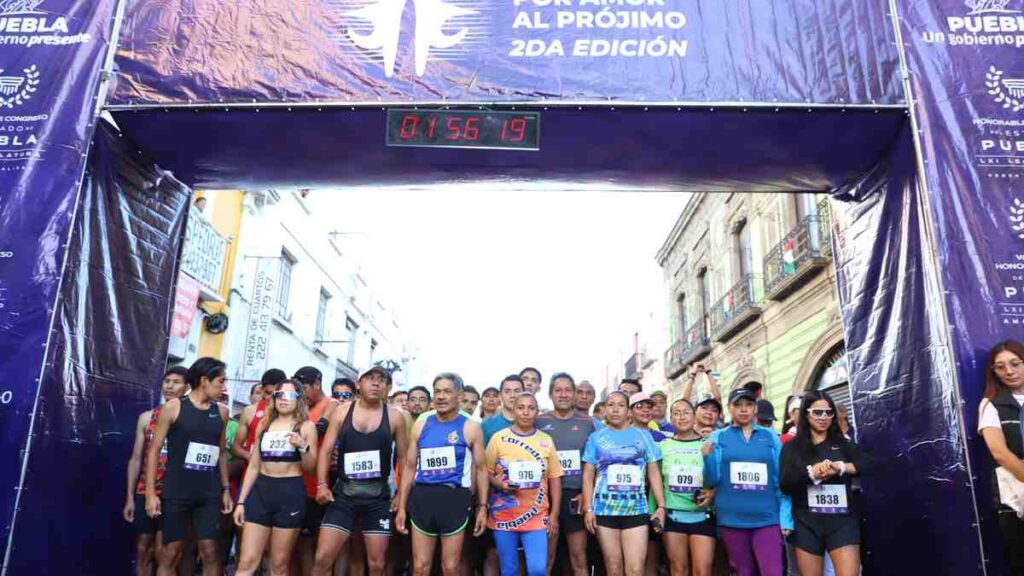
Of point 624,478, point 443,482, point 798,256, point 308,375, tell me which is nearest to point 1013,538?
point 624,478

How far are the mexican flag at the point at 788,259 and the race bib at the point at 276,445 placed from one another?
10.9 meters

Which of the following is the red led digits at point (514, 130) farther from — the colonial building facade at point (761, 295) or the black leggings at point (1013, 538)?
the colonial building facade at point (761, 295)

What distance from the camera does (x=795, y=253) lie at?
45.3 ft

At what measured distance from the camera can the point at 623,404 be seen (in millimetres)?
6152

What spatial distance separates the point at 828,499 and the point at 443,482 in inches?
117

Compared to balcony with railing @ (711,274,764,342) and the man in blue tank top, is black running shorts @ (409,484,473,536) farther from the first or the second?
balcony with railing @ (711,274,764,342)

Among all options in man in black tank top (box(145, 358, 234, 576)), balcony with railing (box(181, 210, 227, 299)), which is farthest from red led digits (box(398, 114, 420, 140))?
balcony with railing (box(181, 210, 227, 299))

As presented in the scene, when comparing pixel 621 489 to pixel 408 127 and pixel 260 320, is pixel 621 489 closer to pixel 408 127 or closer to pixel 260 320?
pixel 408 127

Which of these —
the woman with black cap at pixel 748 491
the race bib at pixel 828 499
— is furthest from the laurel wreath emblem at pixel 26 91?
the race bib at pixel 828 499

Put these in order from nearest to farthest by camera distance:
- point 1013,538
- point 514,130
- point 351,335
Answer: point 1013,538 → point 514,130 → point 351,335

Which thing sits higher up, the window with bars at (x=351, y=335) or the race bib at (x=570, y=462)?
the window with bars at (x=351, y=335)

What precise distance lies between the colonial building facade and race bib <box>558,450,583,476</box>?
7792mm

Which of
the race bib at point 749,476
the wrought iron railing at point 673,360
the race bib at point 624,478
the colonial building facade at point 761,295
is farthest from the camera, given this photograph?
the wrought iron railing at point 673,360

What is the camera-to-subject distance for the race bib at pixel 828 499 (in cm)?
536
